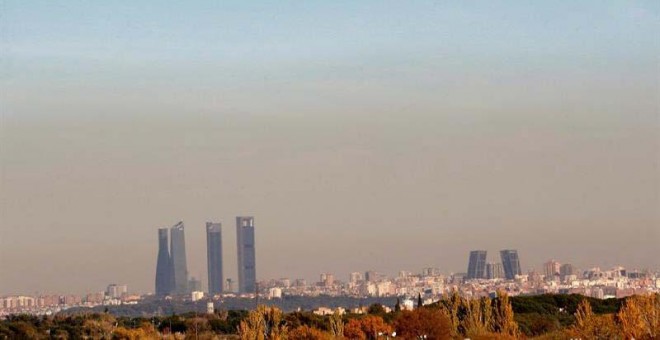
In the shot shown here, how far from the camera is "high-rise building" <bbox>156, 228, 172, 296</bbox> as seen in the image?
184 meters

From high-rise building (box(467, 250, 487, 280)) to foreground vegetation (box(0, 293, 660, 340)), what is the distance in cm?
9264

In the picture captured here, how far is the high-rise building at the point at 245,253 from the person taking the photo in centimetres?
17452

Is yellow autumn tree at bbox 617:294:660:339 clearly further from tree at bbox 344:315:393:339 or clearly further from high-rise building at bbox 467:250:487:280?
high-rise building at bbox 467:250:487:280

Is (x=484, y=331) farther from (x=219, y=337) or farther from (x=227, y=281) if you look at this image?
(x=227, y=281)

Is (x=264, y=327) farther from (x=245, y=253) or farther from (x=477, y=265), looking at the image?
(x=245, y=253)

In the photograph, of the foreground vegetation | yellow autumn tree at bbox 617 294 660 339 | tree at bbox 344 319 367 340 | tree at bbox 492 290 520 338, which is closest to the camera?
yellow autumn tree at bbox 617 294 660 339

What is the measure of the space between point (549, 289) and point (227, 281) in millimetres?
65092

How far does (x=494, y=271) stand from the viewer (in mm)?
154500

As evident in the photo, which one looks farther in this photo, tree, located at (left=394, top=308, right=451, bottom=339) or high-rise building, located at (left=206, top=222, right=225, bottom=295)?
high-rise building, located at (left=206, top=222, right=225, bottom=295)

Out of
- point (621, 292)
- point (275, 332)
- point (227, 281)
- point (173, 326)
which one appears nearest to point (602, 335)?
point (275, 332)

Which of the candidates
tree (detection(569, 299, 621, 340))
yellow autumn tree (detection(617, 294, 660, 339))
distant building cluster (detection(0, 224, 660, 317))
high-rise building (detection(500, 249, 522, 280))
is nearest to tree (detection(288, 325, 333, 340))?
tree (detection(569, 299, 621, 340))

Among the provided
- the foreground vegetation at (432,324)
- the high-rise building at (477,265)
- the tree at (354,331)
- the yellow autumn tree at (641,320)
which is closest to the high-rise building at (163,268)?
the high-rise building at (477,265)

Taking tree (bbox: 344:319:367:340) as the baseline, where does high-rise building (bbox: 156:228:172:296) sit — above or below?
above

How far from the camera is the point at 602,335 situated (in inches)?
1096
